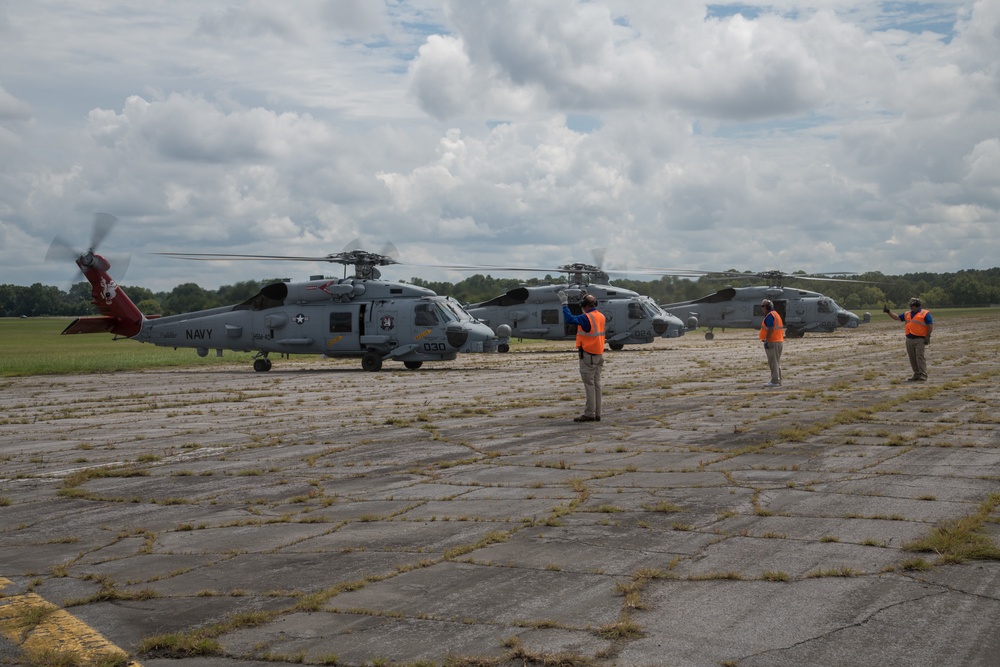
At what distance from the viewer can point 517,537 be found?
6934 mm

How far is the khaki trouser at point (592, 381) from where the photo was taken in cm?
1424

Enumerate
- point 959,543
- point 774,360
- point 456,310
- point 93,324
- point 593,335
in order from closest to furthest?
point 959,543, point 593,335, point 774,360, point 456,310, point 93,324

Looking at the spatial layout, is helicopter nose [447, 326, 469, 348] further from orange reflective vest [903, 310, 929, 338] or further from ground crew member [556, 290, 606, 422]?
ground crew member [556, 290, 606, 422]

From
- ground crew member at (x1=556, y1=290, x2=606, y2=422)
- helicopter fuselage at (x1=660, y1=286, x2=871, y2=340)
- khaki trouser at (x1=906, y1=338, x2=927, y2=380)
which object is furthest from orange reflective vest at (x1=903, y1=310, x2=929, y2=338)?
helicopter fuselage at (x1=660, y1=286, x2=871, y2=340)

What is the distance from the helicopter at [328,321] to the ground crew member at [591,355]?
12590 millimetres

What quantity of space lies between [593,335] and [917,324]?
9.78 m

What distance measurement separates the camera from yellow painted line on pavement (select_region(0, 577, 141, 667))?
4.75 m

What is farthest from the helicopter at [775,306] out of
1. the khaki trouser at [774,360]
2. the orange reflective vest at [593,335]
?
the orange reflective vest at [593,335]

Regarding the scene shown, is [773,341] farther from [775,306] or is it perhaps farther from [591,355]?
[775,306]

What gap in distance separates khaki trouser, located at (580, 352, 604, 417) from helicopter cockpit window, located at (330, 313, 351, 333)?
15.1 m

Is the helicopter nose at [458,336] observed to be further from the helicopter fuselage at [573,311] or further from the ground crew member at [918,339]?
the ground crew member at [918,339]

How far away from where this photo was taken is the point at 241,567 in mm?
Result: 6266

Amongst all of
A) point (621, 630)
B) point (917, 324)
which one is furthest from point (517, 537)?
point (917, 324)

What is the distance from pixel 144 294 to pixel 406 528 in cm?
5925
